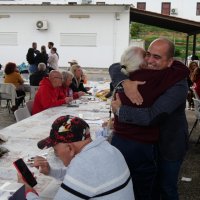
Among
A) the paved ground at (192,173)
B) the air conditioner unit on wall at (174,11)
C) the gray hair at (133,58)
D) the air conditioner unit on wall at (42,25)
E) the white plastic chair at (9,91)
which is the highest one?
the air conditioner unit on wall at (174,11)

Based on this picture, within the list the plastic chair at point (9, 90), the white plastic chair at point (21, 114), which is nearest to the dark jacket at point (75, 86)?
the plastic chair at point (9, 90)

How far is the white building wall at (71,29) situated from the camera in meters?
19.4

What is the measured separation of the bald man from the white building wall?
13.4m

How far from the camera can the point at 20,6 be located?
66.2 ft

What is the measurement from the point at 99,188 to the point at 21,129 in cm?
262

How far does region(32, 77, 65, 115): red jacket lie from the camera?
227 inches

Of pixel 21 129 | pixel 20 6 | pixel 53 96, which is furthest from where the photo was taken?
pixel 20 6

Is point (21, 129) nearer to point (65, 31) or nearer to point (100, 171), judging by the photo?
point (100, 171)

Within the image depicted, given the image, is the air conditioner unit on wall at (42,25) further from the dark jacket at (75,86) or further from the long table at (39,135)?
the long table at (39,135)

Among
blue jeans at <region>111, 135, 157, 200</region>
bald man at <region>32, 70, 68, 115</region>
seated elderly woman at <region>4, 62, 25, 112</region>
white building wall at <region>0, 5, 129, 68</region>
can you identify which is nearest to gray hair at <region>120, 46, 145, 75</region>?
blue jeans at <region>111, 135, 157, 200</region>

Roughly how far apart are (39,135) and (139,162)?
5.12 feet

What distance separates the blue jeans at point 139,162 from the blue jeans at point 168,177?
19 cm

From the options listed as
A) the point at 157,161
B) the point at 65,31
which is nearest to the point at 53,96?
the point at 157,161

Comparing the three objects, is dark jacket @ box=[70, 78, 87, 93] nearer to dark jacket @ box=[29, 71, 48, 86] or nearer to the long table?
the long table
